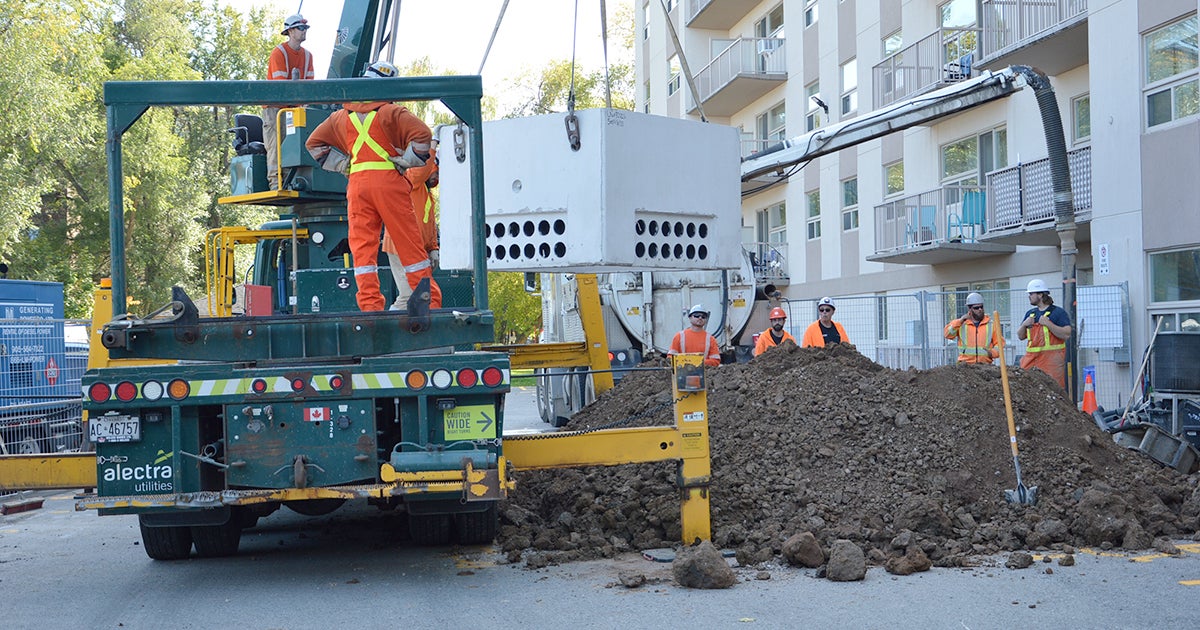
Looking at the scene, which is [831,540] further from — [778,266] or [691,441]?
[778,266]

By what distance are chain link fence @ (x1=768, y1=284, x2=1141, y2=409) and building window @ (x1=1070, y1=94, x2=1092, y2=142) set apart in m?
2.60

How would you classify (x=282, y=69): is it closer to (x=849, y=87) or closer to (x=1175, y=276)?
(x=1175, y=276)

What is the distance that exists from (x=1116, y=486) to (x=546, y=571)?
431 cm

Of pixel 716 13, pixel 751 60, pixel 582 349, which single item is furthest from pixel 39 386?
pixel 716 13

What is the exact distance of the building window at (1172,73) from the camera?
645 inches

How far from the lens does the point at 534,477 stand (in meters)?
9.62

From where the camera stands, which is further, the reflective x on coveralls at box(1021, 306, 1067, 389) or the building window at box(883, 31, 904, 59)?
the building window at box(883, 31, 904, 59)

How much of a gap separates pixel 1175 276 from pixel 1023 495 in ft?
32.9

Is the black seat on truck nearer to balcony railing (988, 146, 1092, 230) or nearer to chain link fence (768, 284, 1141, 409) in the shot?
chain link fence (768, 284, 1141, 409)

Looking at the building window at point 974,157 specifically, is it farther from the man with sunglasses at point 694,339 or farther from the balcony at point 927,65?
the man with sunglasses at point 694,339

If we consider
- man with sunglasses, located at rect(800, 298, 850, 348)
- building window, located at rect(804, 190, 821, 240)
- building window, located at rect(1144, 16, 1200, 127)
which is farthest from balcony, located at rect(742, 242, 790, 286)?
man with sunglasses, located at rect(800, 298, 850, 348)

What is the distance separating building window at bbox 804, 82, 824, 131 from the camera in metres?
30.5

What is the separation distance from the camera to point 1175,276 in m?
16.8

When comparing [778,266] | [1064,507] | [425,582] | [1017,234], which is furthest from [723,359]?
[778,266]
